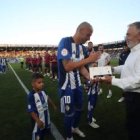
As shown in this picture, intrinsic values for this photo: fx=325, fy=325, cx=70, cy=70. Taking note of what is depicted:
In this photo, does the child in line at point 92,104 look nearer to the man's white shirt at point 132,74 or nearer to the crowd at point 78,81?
the crowd at point 78,81

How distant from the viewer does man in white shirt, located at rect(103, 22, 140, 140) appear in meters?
4.01

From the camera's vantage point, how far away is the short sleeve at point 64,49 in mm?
5506

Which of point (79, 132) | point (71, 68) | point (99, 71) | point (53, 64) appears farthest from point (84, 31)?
point (53, 64)

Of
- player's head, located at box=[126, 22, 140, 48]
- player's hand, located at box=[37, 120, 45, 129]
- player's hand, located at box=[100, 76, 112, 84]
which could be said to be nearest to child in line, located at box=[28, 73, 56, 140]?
player's hand, located at box=[37, 120, 45, 129]

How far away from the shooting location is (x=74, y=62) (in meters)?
5.44

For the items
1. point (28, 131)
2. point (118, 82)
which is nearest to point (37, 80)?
point (118, 82)

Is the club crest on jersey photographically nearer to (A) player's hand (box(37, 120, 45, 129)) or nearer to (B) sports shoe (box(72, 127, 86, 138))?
(A) player's hand (box(37, 120, 45, 129))

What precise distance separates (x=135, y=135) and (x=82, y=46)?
239 centimetres

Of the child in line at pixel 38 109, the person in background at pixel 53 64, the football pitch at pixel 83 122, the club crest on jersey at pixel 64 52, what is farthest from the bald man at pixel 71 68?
the person in background at pixel 53 64

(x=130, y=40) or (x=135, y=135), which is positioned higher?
(x=130, y=40)

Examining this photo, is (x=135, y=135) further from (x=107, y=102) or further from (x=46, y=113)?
(x=107, y=102)

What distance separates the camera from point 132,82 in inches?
157

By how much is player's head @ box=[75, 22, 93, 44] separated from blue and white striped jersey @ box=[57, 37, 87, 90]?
0.21 meters

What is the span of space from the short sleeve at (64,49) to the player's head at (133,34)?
5.16 feet
